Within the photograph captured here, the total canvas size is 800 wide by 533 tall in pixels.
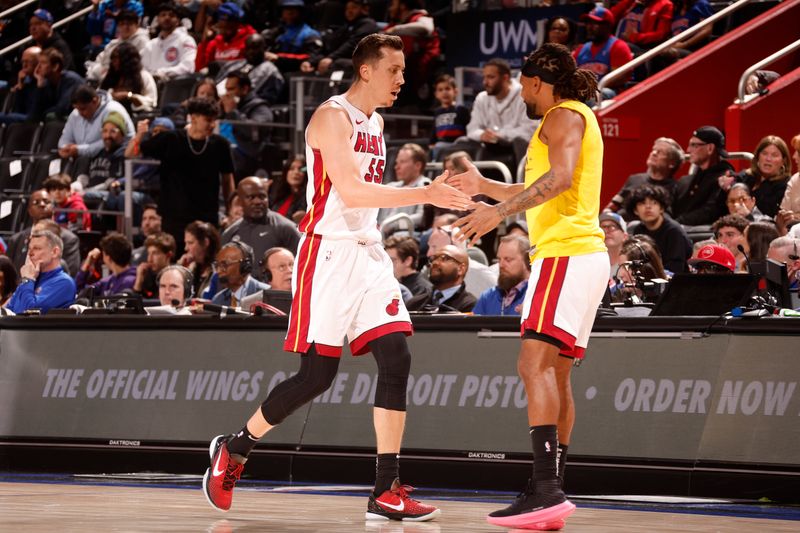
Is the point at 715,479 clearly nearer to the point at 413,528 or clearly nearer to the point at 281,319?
the point at 413,528

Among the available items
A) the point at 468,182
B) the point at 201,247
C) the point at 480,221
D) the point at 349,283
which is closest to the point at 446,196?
the point at 480,221

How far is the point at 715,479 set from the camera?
731 cm

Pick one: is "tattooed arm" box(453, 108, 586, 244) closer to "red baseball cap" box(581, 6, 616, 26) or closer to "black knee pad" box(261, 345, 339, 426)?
"black knee pad" box(261, 345, 339, 426)

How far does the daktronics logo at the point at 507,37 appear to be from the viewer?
16.3 meters

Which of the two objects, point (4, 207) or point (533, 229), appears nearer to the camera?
point (533, 229)

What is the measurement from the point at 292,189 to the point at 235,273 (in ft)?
13.0

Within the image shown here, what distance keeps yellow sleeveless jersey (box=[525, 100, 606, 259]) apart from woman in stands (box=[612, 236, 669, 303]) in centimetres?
236

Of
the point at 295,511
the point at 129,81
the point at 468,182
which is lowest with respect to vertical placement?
the point at 295,511

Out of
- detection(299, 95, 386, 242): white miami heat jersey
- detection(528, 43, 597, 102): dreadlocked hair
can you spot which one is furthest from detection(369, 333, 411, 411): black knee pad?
detection(528, 43, 597, 102): dreadlocked hair

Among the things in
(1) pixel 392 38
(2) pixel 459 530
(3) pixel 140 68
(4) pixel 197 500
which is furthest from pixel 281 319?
(3) pixel 140 68

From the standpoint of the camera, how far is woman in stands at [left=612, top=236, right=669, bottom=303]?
8.78 metres

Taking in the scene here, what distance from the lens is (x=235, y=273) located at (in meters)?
10.8

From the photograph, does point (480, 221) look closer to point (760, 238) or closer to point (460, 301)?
point (460, 301)

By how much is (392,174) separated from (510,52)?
2735 millimetres
